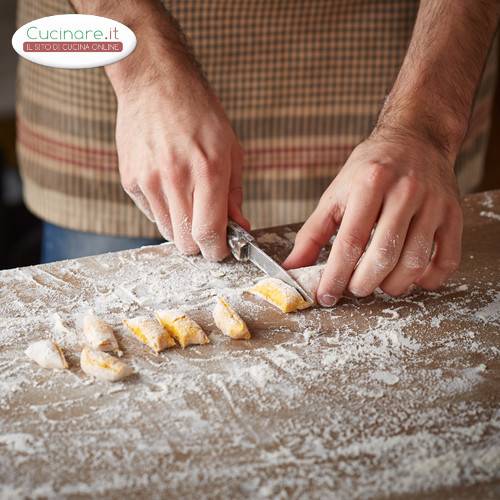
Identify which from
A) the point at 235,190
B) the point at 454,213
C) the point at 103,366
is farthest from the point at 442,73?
the point at 103,366

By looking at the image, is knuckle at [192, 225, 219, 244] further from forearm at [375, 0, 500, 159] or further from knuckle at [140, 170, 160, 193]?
forearm at [375, 0, 500, 159]

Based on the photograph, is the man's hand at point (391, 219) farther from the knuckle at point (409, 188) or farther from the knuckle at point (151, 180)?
the knuckle at point (151, 180)

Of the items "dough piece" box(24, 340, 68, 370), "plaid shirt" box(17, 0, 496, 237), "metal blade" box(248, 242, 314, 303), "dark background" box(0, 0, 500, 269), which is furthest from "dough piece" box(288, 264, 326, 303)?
"dark background" box(0, 0, 500, 269)

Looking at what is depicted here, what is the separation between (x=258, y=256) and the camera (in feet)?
4.11

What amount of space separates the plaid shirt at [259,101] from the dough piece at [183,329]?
2.70ft

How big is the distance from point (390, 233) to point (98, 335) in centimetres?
43

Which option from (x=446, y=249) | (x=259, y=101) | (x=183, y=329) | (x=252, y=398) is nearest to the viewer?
(x=252, y=398)

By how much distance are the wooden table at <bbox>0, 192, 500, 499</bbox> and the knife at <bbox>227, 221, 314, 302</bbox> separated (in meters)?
0.03

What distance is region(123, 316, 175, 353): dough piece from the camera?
1.06m

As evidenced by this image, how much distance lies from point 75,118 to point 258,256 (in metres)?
0.79

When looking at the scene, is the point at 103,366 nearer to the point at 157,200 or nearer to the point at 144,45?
the point at 157,200

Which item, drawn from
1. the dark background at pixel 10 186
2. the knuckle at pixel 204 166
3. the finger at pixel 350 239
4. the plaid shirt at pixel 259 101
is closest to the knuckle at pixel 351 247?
the finger at pixel 350 239

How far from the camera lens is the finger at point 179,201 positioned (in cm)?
122

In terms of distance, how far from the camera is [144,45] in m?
1.33
